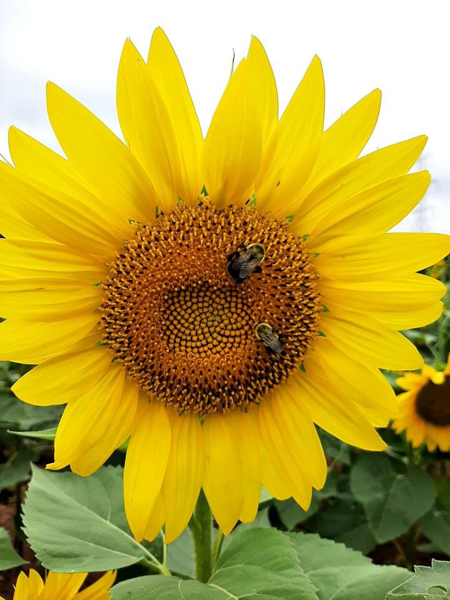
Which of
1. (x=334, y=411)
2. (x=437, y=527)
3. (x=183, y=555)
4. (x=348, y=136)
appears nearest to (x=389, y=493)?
(x=437, y=527)

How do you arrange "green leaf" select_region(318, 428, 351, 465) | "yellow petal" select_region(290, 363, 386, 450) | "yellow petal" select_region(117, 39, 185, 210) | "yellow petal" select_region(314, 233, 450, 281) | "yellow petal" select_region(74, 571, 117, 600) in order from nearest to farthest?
"yellow petal" select_region(117, 39, 185, 210) → "yellow petal" select_region(314, 233, 450, 281) → "yellow petal" select_region(290, 363, 386, 450) → "yellow petal" select_region(74, 571, 117, 600) → "green leaf" select_region(318, 428, 351, 465)

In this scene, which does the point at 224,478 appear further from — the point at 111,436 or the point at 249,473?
the point at 111,436

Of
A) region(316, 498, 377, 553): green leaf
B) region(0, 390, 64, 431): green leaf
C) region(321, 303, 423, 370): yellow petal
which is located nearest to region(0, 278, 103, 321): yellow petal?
region(321, 303, 423, 370): yellow petal

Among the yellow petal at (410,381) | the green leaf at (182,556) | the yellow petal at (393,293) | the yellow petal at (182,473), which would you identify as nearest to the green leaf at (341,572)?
the green leaf at (182,556)

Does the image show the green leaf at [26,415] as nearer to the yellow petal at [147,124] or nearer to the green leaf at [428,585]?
the yellow petal at [147,124]

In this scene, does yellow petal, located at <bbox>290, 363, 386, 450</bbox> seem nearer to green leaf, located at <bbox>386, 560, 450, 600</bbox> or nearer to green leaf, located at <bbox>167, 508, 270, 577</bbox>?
green leaf, located at <bbox>386, 560, 450, 600</bbox>

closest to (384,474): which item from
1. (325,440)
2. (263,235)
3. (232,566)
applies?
(325,440)
